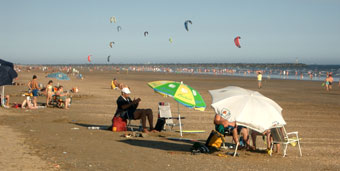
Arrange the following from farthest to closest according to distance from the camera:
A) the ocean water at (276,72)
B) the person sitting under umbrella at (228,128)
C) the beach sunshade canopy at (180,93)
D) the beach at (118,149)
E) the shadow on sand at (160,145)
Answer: the ocean water at (276,72) < the beach sunshade canopy at (180,93) < the shadow on sand at (160,145) < the person sitting under umbrella at (228,128) < the beach at (118,149)

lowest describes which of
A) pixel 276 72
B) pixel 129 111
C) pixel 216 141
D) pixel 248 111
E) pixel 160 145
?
pixel 160 145

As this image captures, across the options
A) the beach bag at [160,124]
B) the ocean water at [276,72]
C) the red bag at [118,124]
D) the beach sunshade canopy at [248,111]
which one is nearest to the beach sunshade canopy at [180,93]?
the beach bag at [160,124]

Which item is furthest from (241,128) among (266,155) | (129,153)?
(129,153)

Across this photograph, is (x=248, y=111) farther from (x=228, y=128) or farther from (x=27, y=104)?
(x=27, y=104)

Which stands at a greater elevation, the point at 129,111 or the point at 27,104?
the point at 129,111

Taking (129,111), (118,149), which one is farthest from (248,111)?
(129,111)

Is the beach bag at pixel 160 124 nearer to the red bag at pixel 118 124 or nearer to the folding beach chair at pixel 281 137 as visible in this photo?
the red bag at pixel 118 124

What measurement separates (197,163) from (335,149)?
12.3ft

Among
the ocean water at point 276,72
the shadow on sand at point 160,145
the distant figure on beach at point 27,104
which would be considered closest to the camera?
the shadow on sand at point 160,145

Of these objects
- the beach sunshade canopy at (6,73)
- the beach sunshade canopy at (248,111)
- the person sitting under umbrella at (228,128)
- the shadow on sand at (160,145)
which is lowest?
the shadow on sand at (160,145)

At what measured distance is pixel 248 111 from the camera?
26.2ft

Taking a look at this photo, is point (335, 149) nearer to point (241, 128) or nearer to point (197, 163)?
point (241, 128)

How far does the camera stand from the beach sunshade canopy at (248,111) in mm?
7918

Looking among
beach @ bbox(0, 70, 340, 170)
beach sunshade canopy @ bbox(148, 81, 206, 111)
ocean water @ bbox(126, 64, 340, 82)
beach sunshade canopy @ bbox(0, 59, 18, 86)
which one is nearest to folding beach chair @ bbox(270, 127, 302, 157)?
beach @ bbox(0, 70, 340, 170)
